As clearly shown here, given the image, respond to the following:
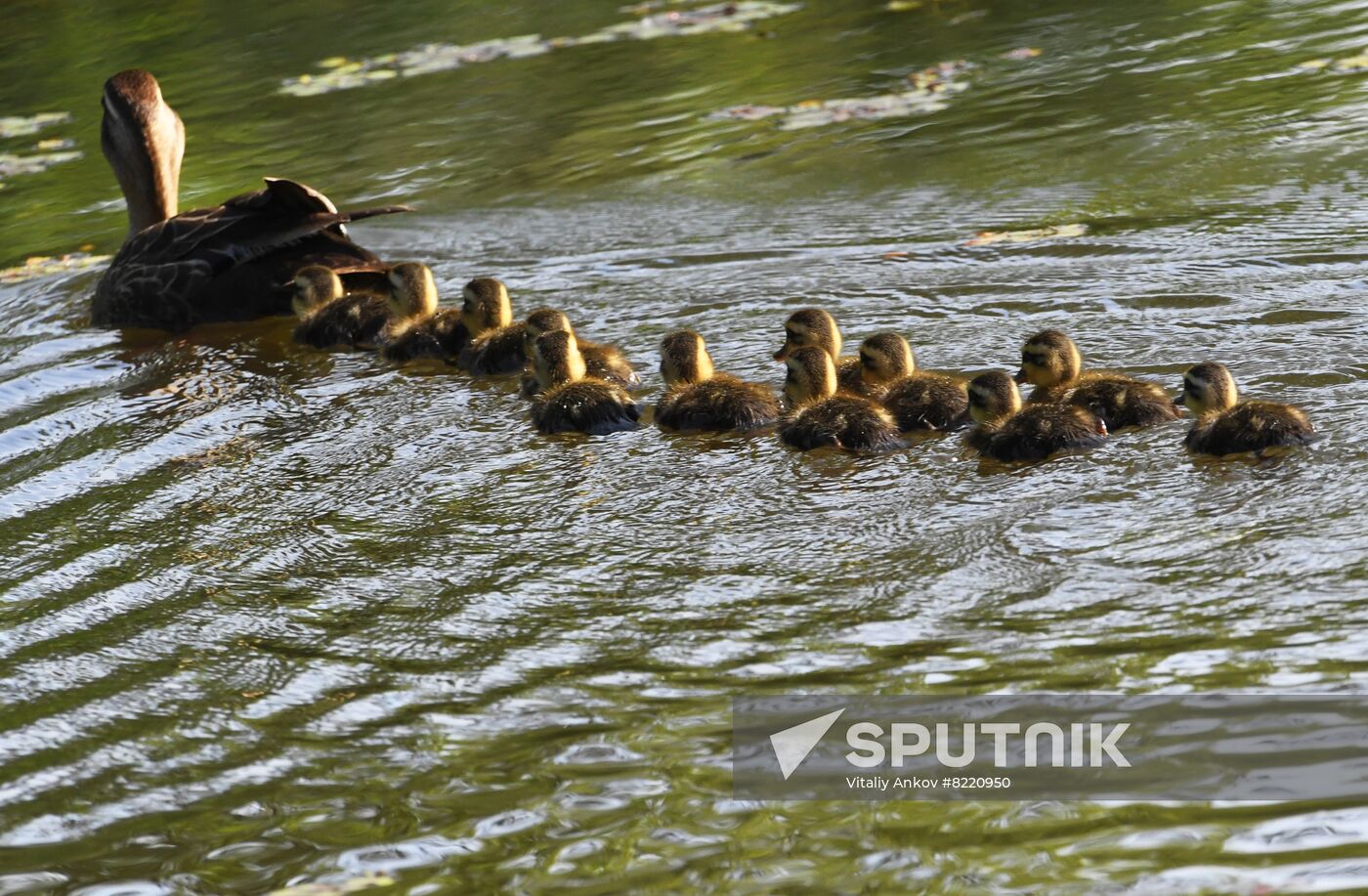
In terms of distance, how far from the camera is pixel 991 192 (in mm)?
7355

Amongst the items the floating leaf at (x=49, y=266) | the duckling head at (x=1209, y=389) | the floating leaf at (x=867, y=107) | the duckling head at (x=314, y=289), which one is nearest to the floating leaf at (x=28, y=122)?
the floating leaf at (x=49, y=266)

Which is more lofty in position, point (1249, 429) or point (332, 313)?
point (332, 313)

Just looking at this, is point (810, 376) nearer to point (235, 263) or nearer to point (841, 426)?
point (841, 426)

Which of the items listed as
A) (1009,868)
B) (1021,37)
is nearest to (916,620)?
(1009,868)

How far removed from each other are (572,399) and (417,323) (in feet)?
4.53

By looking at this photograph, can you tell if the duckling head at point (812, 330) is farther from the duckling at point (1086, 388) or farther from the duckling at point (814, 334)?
the duckling at point (1086, 388)

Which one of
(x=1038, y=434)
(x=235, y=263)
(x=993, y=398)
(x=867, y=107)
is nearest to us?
(x=1038, y=434)

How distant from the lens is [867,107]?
909cm

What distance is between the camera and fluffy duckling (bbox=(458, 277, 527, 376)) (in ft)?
20.1

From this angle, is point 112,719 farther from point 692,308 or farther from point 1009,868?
point 692,308

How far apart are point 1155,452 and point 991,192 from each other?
3.01 m

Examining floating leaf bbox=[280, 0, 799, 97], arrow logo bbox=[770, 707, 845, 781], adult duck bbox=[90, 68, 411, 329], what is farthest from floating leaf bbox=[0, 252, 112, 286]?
arrow logo bbox=[770, 707, 845, 781]

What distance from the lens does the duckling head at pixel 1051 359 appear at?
200 inches

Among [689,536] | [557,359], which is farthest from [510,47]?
[689,536]
